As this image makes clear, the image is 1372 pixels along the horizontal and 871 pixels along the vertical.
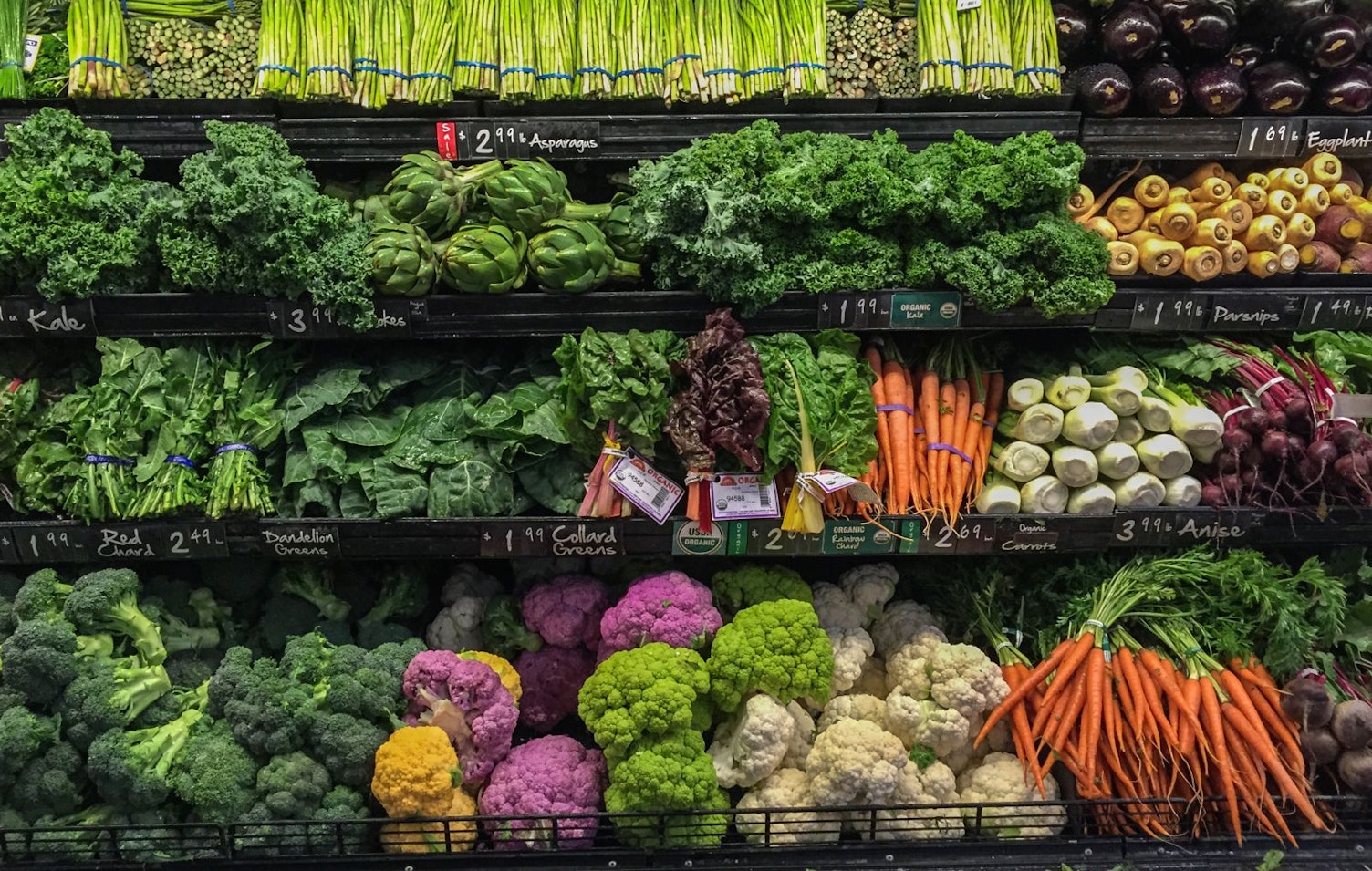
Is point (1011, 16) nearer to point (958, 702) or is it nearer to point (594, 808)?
point (958, 702)

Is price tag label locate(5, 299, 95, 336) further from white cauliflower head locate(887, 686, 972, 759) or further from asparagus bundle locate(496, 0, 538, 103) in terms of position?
white cauliflower head locate(887, 686, 972, 759)

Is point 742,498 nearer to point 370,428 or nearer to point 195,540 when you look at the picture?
point 370,428

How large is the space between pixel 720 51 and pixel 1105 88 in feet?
3.32

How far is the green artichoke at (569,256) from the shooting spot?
2.25m

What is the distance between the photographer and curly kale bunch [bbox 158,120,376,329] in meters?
2.12

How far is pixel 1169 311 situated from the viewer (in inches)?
93.0

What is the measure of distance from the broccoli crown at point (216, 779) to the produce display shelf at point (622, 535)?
0.48 m

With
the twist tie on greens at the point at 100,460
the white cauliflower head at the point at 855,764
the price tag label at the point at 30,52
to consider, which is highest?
the price tag label at the point at 30,52

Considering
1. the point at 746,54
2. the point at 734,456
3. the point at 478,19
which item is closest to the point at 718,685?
the point at 734,456

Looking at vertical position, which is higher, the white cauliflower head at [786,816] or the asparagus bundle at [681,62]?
the asparagus bundle at [681,62]

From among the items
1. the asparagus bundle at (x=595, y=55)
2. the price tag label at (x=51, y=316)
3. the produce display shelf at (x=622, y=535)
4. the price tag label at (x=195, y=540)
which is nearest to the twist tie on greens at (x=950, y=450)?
the produce display shelf at (x=622, y=535)

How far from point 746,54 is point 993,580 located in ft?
5.36

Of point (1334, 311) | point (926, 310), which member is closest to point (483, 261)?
point (926, 310)

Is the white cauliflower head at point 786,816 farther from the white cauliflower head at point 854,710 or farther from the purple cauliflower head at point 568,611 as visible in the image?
the purple cauliflower head at point 568,611
